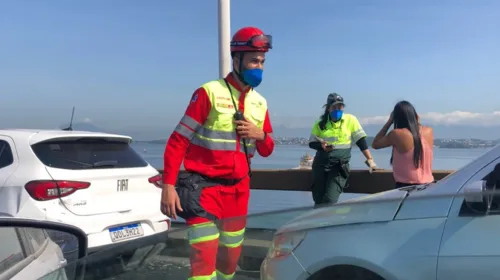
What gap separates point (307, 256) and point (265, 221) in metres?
0.31

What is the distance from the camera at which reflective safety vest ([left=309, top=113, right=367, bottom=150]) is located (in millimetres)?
6598

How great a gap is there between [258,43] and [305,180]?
13.0ft

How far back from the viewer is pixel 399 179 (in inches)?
204

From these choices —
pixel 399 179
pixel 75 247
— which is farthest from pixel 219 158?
pixel 399 179

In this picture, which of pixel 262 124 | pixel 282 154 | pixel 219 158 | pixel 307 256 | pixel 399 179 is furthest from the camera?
pixel 282 154

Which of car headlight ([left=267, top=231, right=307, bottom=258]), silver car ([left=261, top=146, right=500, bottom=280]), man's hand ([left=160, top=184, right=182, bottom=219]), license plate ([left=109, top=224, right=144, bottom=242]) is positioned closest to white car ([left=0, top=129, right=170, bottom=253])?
license plate ([left=109, top=224, right=144, bottom=242])

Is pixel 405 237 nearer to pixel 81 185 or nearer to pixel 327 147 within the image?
pixel 81 185

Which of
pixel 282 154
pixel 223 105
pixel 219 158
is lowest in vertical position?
pixel 282 154

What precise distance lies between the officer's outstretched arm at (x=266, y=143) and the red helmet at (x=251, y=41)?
61 cm

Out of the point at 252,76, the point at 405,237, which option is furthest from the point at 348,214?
the point at 252,76

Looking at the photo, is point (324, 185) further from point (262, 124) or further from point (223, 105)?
point (223, 105)

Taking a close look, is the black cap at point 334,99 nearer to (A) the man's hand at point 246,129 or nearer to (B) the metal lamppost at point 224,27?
(B) the metal lamppost at point 224,27

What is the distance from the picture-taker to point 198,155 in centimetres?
356

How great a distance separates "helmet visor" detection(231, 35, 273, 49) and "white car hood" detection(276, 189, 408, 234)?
1.24 metres
